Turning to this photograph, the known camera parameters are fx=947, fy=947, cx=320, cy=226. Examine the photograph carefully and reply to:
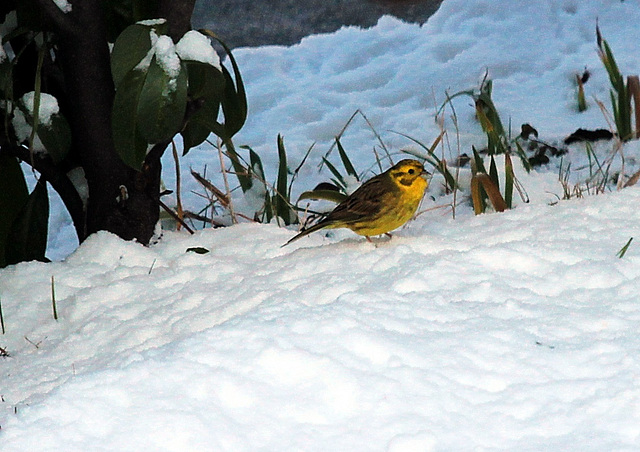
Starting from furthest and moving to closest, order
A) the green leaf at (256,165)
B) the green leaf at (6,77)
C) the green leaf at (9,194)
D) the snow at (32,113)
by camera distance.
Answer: the green leaf at (256,165) < the green leaf at (9,194) < the snow at (32,113) < the green leaf at (6,77)

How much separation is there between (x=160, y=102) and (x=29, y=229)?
2.54 feet

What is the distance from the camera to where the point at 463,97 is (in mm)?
5621

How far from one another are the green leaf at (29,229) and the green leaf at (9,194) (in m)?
0.03

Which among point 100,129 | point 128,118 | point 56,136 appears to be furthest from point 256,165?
point 128,118

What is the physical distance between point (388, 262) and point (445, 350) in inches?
30.0

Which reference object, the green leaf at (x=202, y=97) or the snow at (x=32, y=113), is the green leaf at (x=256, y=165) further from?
the snow at (x=32, y=113)

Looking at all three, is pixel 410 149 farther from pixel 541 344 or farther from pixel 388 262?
pixel 541 344

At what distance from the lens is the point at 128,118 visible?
291 cm

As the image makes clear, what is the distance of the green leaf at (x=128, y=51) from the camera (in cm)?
284

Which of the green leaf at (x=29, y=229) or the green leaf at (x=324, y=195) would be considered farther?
the green leaf at (x=324, y=195)

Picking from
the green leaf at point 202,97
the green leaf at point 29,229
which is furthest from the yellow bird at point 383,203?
the green leaf at point 29,229

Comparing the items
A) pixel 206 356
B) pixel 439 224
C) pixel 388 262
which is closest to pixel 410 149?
pixel 439 224

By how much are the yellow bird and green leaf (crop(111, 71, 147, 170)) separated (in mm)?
570

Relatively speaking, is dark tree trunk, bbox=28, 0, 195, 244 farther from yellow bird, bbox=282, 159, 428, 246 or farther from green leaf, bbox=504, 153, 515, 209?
green leaf, bbox=504, 153, 515, 209
